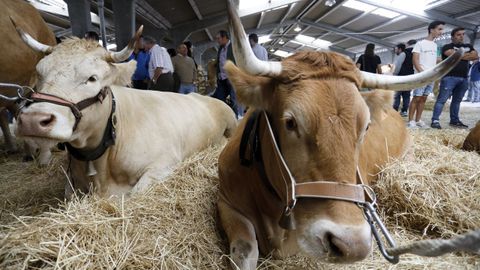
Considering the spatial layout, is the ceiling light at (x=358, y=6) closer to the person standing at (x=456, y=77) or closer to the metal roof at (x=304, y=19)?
the metal roof at (x=304, y=19)

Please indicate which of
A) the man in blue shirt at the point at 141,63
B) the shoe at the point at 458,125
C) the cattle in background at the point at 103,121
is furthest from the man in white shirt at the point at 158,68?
the shoe at the point at 458,125

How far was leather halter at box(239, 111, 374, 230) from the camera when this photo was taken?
1.25m

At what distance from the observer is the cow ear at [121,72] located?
2504 millimetres

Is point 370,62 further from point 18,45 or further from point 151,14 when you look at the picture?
point 18,45

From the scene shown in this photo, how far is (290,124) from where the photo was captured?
1.41 m

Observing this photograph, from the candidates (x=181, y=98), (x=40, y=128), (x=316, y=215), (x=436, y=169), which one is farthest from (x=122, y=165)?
(x=436, y=169)

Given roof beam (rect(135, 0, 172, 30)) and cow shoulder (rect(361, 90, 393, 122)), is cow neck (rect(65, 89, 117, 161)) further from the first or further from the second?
roof beam (rect(135, 0, 172, 30))

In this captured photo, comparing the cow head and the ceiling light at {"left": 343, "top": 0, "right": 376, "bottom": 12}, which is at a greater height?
the ceiling light at {"left": 343, "top": 0, "right": 376, "bottom": 12}

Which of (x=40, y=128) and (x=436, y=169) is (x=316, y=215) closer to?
(x=40, y=128)

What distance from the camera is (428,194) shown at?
229 cm

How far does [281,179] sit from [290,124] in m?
0.27

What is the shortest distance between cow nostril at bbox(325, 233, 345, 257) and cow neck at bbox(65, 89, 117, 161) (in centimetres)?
192

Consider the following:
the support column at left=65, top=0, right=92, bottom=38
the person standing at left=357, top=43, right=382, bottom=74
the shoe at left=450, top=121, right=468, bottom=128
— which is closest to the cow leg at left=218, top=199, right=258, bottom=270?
the support column at left=65, top=0, right=92, bottom=38

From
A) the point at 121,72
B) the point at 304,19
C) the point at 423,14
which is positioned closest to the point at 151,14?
the point at 121,72
